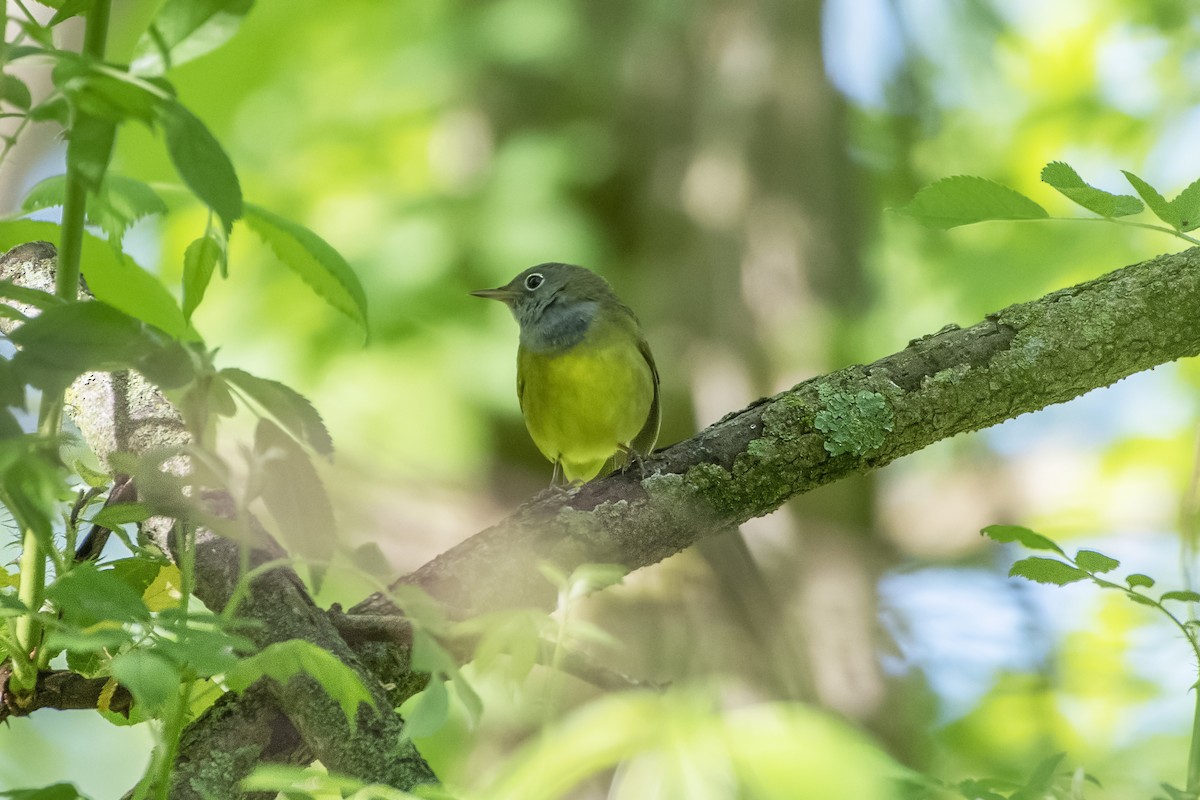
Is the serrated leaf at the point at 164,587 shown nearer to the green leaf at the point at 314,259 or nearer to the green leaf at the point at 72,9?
the green leaf at the point at 314,259

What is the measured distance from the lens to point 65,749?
5766mm

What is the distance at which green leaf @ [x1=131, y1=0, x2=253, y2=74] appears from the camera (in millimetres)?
1022

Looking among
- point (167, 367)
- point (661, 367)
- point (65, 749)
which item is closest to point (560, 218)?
point (661, 367)

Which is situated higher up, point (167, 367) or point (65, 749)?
point (167, 367)

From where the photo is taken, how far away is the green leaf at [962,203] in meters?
1.74

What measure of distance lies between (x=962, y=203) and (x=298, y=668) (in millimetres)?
1253

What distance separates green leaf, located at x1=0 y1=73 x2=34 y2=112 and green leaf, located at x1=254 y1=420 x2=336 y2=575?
15.8 inches

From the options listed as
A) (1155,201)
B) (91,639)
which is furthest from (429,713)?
(1155,201)

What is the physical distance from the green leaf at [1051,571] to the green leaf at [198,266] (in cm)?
112

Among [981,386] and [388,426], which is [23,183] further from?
[981,386]

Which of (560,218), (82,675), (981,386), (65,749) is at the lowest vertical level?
(65,749)

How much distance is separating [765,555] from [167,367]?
4093mm

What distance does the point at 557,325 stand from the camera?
4.59 metres

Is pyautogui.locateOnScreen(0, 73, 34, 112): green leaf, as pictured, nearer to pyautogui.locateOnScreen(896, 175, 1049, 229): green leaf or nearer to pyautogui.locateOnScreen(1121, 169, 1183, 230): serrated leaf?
pyautogui.locateOnScreen(896, 175, 1049, 229): green leaf
